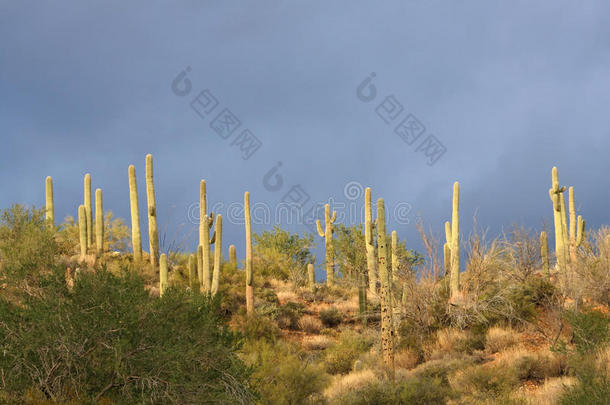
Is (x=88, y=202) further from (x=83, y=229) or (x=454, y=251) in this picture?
(x=454, y=251)

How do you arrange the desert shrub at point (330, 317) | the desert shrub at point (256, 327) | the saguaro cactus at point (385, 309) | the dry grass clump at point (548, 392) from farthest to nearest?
the desert shrub at point (330, 317) → the desert shrub at point (256, 327) → the saguaro cactus at point (385, 309) → the dry grass clump at point (548, 392)

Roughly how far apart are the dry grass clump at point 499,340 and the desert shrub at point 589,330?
8.00ft

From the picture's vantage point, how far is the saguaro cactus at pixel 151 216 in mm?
26016

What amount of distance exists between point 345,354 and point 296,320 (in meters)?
5.86

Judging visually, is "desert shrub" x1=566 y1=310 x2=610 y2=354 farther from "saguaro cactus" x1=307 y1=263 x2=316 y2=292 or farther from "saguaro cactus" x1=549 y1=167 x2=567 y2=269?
"saguaro cactus" x1=307 y1=263 x2=316 y2=292

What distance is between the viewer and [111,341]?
31.3 feet

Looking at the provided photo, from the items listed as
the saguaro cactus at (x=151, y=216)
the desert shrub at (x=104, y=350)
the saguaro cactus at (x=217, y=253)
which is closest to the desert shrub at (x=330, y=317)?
the saguaro cactus at (x=217, y=253)

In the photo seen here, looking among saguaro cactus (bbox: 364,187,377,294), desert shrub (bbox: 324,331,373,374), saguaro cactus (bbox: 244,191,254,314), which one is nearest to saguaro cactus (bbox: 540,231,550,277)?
saguaro cactus (bbox: 364,187,377,294)

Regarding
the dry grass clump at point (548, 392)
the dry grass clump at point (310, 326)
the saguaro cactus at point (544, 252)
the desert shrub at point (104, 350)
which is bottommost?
the dry grass clump at point (548, 392)

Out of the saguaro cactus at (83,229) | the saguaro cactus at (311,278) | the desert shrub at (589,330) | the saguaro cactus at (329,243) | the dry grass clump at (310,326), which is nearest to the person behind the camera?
the desert shrub at (589,330)

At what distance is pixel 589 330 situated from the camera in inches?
675

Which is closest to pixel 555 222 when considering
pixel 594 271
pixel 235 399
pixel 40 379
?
pixel 594 271

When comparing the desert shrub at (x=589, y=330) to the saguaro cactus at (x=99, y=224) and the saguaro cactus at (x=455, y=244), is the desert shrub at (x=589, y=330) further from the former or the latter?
the saguaro cactus at (x=99, y=224)

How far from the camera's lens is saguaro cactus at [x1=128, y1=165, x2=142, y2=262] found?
87.1 ft
